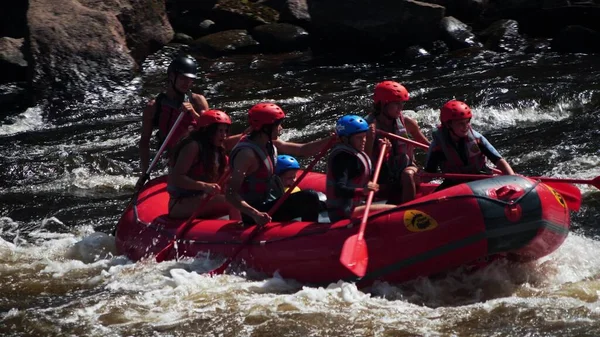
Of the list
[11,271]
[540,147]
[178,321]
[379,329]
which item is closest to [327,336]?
[379,329]

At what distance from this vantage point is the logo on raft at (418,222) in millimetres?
6746

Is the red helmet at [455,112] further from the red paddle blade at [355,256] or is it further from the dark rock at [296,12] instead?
the dark rock at [296,12]

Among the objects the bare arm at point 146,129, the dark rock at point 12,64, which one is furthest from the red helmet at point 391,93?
the dark rock at point 12,64

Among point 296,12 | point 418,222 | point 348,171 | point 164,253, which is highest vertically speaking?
point 348,171

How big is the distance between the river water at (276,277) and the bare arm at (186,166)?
2.04ft

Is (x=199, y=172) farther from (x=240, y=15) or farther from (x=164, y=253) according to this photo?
(x=240, y=15)

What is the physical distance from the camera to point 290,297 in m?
7.00

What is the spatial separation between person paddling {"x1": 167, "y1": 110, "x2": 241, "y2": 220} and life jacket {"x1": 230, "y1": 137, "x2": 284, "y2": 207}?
0.32 meters

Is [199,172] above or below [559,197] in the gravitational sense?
below

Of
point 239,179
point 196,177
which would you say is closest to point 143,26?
point 196,177

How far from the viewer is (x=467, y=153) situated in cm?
761

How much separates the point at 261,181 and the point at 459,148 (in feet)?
5.11

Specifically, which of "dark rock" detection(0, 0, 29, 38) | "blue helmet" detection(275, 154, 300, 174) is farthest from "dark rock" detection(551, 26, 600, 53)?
"blue helmet" detection(275, 154, 300, 174)

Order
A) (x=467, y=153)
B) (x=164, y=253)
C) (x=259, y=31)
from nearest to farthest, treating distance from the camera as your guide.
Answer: (x=467, y=153) → (x=164, y=253) → (x=259, y=31)
